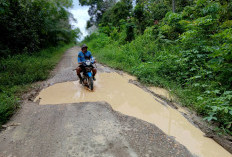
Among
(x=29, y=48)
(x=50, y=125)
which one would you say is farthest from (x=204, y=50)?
(x=29, y=48)

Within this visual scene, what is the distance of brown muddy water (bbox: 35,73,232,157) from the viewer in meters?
2.62

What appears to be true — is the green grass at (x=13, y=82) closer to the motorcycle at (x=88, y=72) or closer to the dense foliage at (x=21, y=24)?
the motorcycle at (x=88, y=72)

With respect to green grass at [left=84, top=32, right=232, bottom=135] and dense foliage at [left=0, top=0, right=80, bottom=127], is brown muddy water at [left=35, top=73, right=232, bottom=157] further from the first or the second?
dense foliage at [left=0, top=0, right=80, bottom=127]

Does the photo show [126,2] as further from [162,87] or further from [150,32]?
[162,87]

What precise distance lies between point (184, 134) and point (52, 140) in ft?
8.08

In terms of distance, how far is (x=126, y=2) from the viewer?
14.0 meters

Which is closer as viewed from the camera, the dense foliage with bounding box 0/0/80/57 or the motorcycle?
the motorcycle

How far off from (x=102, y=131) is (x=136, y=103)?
1.68 m

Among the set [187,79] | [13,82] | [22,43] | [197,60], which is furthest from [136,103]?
[22,43]

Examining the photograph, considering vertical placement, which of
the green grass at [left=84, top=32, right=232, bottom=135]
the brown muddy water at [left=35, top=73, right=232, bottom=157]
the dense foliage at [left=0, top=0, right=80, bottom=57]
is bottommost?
the brown muddy water at [left=35, top=73, right=232, bottom=157]

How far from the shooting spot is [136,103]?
410 centimetres

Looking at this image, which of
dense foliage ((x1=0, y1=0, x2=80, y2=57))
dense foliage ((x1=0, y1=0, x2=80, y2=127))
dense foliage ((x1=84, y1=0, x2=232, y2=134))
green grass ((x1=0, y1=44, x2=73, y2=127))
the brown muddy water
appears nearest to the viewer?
the brown muddy water

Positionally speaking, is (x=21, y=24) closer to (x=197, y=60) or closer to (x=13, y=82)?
(x=13, y=82)

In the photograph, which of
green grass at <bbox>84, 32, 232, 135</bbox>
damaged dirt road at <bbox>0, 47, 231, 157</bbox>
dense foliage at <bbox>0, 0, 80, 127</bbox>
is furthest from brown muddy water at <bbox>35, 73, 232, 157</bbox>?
dense foliage at <bbox>0, 0, 80, 127</bbox>
